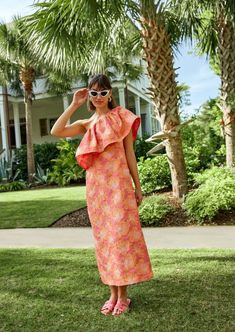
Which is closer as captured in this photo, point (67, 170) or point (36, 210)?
point (36, 210)

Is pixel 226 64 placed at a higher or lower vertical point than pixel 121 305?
higher

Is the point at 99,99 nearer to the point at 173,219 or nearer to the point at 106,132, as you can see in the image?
the point at 106,132

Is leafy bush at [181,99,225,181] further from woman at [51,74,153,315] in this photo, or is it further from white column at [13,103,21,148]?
white column at [13,103,21,148]

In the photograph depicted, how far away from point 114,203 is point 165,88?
5416mm

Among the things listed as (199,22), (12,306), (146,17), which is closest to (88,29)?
(146,17)

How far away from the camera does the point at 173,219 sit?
798 cm

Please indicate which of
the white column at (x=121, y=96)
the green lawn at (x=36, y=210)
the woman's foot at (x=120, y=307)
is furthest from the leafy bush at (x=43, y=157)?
the woman's foot at (x=120, y=307)

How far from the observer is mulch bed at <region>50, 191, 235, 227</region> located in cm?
768

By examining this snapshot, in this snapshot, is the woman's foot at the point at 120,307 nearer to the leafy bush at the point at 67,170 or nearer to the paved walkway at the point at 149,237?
the paved walkway at the point at 149,237

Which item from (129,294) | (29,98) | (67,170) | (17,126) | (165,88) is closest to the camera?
(129,294)

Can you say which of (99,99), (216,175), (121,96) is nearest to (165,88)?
(216,175)

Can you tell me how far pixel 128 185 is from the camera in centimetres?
350

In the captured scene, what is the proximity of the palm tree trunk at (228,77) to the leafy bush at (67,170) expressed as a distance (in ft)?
28.2

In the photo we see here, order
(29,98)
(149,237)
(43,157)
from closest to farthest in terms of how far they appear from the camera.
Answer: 1. (149,237)
2. (29,98)
3. (43,157)
